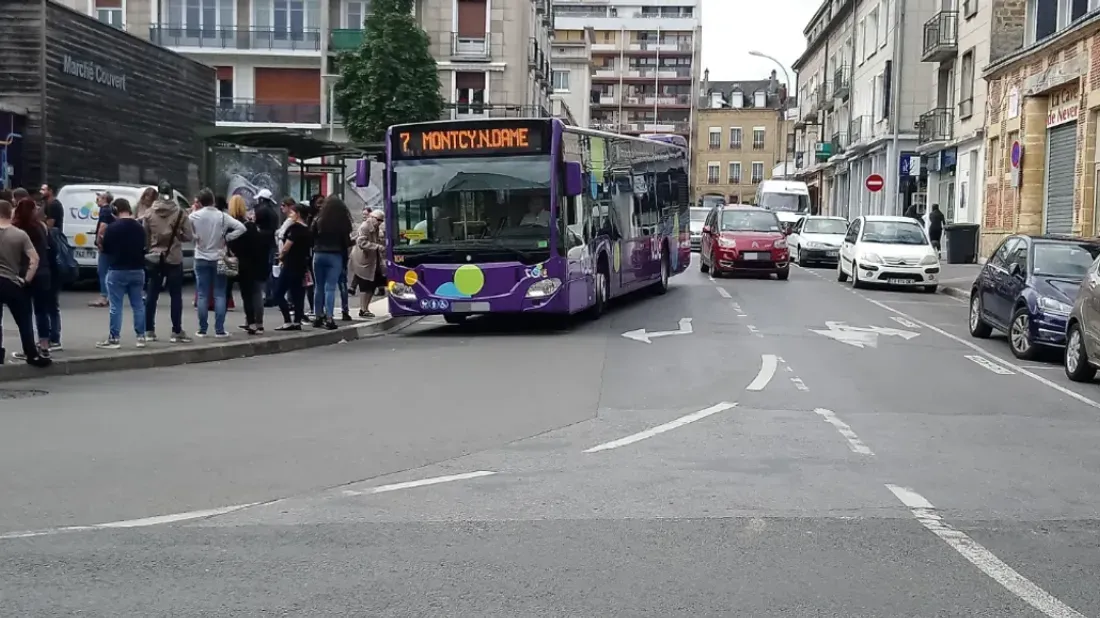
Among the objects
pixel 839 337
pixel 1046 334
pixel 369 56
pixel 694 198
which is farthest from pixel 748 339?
pixel 694 198

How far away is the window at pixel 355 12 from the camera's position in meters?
56.6

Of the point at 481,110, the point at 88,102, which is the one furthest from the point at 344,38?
the point at 88,102

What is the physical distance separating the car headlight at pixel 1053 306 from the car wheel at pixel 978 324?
2607 millimetres

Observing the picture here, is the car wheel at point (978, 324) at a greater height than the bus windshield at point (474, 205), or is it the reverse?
the bus windshield at point (474, 205)

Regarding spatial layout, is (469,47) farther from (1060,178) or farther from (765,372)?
(765,372)

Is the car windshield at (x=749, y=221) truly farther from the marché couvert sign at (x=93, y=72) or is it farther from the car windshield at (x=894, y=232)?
the marché couvert sign at (x=93, y=72)

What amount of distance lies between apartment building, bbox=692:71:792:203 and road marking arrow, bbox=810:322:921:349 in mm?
92101

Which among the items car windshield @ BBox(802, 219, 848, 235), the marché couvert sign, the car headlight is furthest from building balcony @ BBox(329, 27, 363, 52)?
the car headlight

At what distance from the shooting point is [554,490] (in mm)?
7328

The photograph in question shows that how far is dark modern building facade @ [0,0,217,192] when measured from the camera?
2238cm

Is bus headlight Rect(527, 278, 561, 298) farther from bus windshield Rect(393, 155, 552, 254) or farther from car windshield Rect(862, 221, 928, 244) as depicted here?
car windshield Rect(862, 221, 928, 244)

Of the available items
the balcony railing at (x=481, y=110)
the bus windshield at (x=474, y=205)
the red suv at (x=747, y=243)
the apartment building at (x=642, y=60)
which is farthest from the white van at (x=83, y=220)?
the apartment building at (x=642, y=60)

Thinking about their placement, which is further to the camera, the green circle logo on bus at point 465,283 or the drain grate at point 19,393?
the green circle logo on bus at point 465,283

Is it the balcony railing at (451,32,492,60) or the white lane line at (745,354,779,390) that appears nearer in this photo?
the white lane line at (745,354,779,390)
